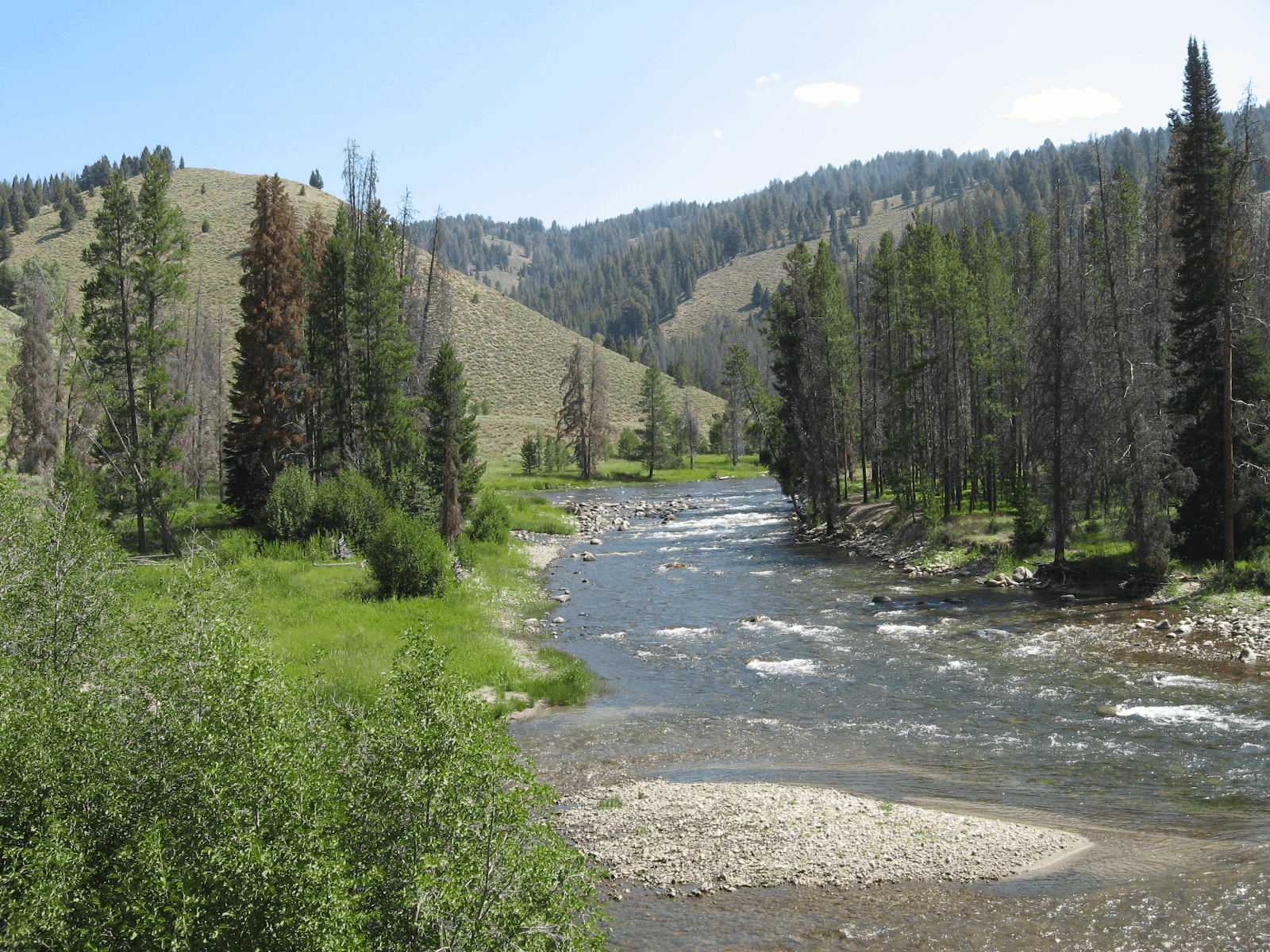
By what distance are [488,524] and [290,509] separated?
964 centimetres

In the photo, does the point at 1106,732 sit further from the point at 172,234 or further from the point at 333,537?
the point at 172,234

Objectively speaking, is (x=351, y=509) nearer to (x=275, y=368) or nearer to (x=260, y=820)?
(x=275, y=368)

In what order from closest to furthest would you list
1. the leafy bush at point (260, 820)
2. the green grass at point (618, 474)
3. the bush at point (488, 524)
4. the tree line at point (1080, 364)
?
the leafy bush at point (260, 820)
the tree line at point (1080, 364)
the bush at point (488, 524)
the green grass at point (618, 474)

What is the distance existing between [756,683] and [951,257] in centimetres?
3380

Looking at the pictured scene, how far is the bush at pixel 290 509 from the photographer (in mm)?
31953

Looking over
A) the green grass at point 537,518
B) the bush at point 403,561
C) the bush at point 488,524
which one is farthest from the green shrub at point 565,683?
the green grass at point 537,518

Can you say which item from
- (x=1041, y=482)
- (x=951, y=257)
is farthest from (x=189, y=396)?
(x=1041, y=482)

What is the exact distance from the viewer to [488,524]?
38.9 metres

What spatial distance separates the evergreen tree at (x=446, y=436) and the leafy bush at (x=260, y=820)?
85.7ft

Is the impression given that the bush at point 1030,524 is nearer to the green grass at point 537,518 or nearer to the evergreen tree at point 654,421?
the green grass at point 537,518

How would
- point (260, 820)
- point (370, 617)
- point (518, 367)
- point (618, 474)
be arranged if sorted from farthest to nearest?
point (518, 367) < point (618, 474) < point (370, 617) < point (260, 820)

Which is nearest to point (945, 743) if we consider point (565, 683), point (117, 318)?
point (565, 683)

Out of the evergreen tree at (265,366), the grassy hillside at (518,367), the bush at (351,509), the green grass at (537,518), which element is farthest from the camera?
the grassy hillside at (518,367)

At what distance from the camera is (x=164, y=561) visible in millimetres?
27578
